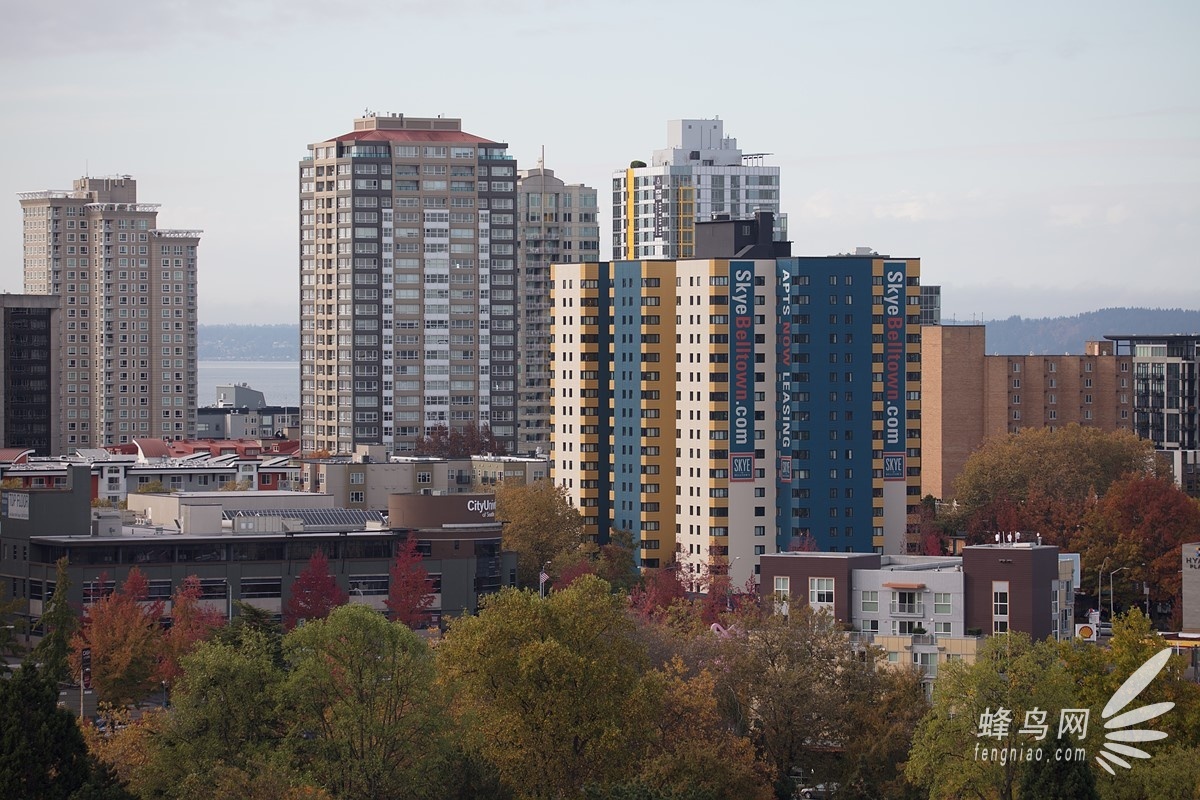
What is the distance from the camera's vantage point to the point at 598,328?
157000mm

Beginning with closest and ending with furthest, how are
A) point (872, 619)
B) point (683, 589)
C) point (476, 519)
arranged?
point (872, 619) → point (476, 519) → point (683, 589)

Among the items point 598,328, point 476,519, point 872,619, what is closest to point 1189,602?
point 872,619

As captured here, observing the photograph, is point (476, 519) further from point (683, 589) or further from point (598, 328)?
point (598, 328)

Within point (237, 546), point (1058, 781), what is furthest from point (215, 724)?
point (237, 546)

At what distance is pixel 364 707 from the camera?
7675 cm

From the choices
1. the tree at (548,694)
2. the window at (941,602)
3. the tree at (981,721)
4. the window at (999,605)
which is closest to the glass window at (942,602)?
the window at (941,602)

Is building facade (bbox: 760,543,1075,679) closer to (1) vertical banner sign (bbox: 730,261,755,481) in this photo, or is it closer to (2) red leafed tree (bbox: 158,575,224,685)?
(2) red leafed tree (bbox: 158,575,224,685)

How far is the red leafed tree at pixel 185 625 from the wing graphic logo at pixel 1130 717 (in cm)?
3553

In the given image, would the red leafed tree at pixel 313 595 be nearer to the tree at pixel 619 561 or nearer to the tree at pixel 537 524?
the tree at pixel 619 561

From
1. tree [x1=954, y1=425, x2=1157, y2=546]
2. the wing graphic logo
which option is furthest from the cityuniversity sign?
tree [x1=954, y1=425, x2=1157, y2=546]

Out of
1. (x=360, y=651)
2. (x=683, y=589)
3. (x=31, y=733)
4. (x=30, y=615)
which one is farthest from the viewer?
(x=683, y=589)

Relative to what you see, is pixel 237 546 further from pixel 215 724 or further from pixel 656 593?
pixel 215 724

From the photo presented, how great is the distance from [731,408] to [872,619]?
157 ft

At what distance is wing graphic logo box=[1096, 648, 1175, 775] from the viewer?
8062 centimetres
